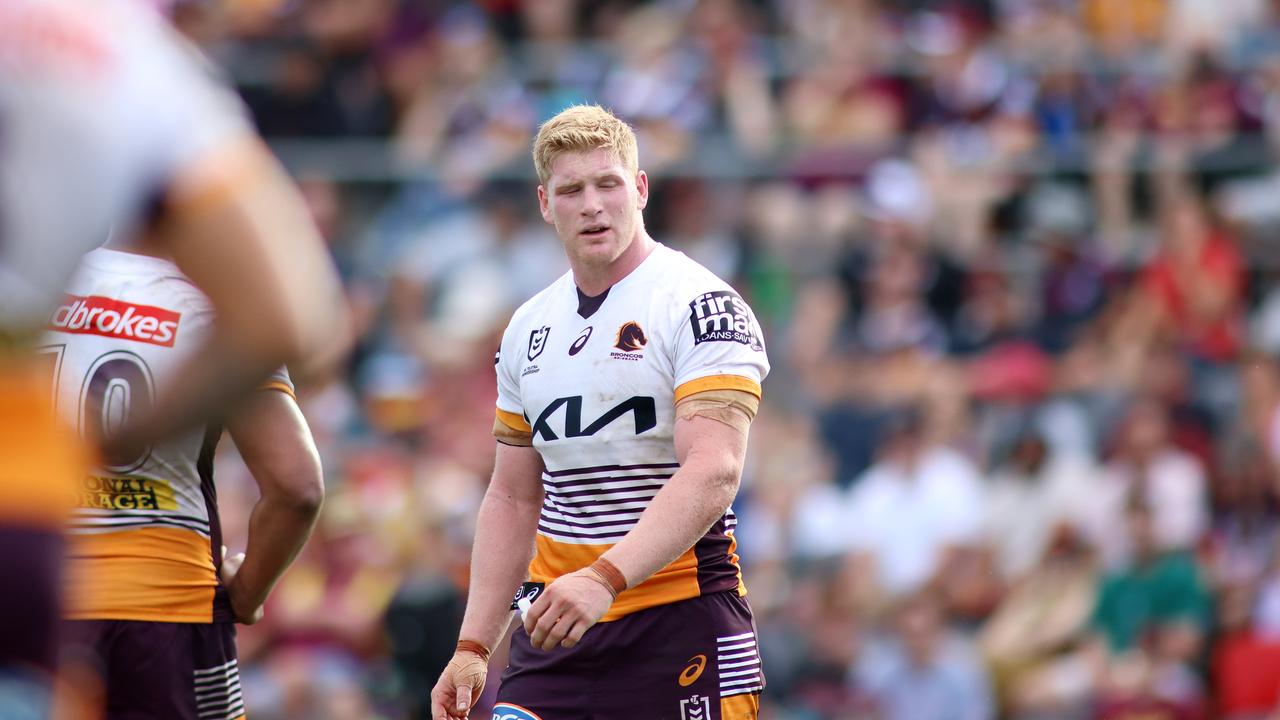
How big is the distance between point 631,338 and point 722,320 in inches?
13.2

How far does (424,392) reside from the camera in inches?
613

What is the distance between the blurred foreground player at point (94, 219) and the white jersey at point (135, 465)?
2833 millimetres

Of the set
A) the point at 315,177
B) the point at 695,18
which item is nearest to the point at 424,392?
the point at 315,177

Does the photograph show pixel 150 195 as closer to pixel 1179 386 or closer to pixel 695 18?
pixel 1179 386

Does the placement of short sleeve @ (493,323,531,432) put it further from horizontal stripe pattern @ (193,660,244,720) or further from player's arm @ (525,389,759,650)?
horizontal stripe pattern @ (193,660,244,720)

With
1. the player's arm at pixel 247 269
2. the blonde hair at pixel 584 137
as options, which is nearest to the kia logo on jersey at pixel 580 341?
the blonde hair at pixel 584 137

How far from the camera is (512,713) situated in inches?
255

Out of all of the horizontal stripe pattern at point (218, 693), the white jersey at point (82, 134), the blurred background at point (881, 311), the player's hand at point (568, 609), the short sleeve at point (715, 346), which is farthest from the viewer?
the blurred background at point (881, 311)

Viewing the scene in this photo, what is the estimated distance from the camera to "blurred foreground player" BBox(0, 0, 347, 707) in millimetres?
2812

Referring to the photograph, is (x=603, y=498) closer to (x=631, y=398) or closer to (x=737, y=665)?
(x=631, y=398)

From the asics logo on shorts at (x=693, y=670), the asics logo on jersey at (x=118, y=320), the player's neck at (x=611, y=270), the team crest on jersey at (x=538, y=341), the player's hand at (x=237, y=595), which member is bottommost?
the asics logo on shorts at (x=693, y=670)

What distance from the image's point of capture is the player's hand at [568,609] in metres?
5.71

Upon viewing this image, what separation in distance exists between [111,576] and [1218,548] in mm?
9656

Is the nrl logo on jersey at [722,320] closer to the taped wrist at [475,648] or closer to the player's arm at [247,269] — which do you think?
the taped wrist at [475,648]
